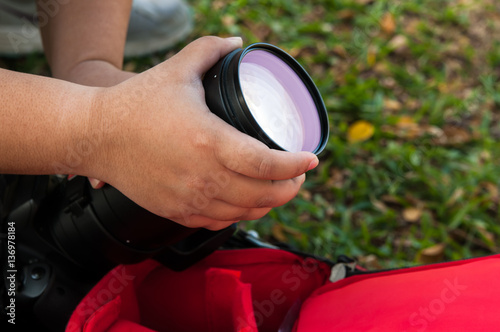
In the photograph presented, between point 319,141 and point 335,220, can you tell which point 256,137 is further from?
point 335,220

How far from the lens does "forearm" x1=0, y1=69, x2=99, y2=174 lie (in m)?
0.59

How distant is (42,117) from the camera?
597 millimetres

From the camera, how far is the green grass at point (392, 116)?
4.37 feet

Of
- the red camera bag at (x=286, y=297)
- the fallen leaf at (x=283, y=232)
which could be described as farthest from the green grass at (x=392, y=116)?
the red camera bag at (x=286, y=297)

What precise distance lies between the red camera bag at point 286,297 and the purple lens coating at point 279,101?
20 centimetres

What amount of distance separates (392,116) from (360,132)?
0.47 feet

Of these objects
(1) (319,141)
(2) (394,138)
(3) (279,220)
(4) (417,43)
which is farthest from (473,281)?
(4) (417,43)

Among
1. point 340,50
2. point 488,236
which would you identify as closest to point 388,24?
point 340,50

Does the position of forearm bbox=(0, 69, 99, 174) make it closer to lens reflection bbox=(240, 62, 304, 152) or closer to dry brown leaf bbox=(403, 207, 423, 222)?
lens reflection bbox=(240, 62, 304, 152)

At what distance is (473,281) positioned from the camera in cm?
65

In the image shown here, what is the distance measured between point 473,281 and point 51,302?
575mm

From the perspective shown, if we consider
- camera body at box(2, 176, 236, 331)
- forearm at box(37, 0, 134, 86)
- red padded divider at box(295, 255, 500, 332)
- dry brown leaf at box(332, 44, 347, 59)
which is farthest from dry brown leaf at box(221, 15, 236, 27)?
red padded divider at box(295, 255, 500, 332)

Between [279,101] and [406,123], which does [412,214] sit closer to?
[406,123]

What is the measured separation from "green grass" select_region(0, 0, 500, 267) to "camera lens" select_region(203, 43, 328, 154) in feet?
2.01
